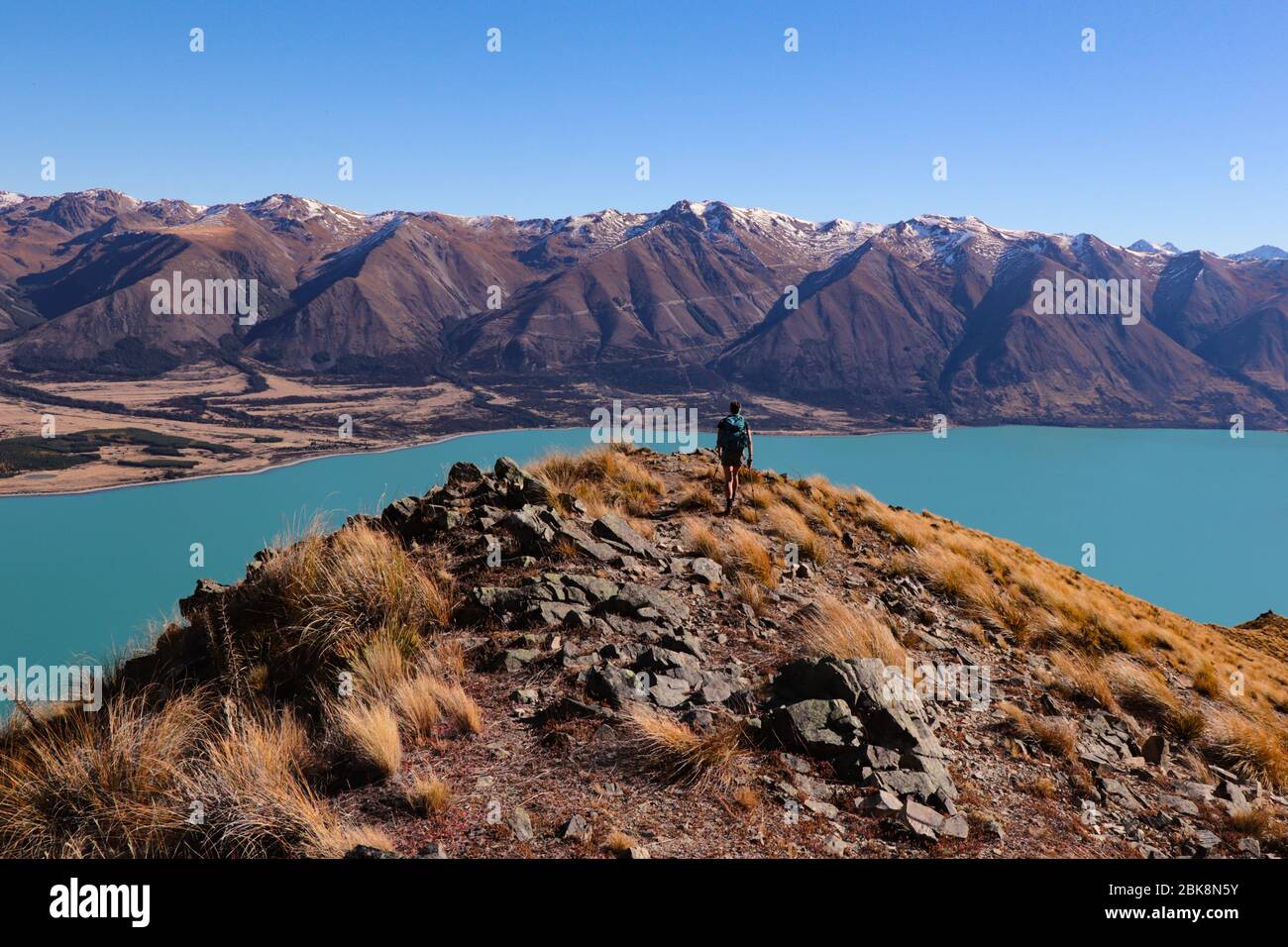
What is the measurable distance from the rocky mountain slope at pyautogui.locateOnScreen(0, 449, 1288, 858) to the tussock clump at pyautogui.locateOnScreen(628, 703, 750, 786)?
3 centimetres

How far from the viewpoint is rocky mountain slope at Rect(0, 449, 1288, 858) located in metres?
5.44

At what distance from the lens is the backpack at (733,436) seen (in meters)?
15.1

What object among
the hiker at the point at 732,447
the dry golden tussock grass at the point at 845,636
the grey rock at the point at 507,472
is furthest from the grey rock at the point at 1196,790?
the grey rock at the point at 507,472

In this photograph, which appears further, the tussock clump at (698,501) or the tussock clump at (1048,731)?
the tussock clump at (698,501)

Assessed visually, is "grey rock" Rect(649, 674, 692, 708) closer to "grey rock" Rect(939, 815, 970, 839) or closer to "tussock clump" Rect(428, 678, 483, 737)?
"tussock clump" Rect(428, 678, 483, 737)

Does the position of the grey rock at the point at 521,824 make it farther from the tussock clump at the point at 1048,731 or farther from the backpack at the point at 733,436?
the backpack at the point at 733,436

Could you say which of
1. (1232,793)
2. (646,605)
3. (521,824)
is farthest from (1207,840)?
(521,824)

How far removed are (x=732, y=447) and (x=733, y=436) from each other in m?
0.30

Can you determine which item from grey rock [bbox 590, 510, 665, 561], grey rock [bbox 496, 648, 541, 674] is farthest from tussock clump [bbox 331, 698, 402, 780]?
grey rock [bbox 590, 510, 665, 561]

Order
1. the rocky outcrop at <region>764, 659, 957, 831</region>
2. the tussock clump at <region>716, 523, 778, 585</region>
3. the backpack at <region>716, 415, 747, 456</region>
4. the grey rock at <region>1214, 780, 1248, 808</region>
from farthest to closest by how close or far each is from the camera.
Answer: the backpack at <region>716, 415, 747, 456</region> < the tussock clump at <region>716, 523, 778, 585</region> < the grey rock at <region>1214, 780, 1248, 808</region> < the rocky outcrop at <region>764, 659, 957, 831</region>

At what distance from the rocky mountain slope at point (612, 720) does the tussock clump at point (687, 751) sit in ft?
0.09

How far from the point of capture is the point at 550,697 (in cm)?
736

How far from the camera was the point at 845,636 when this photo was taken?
9.49 meters
